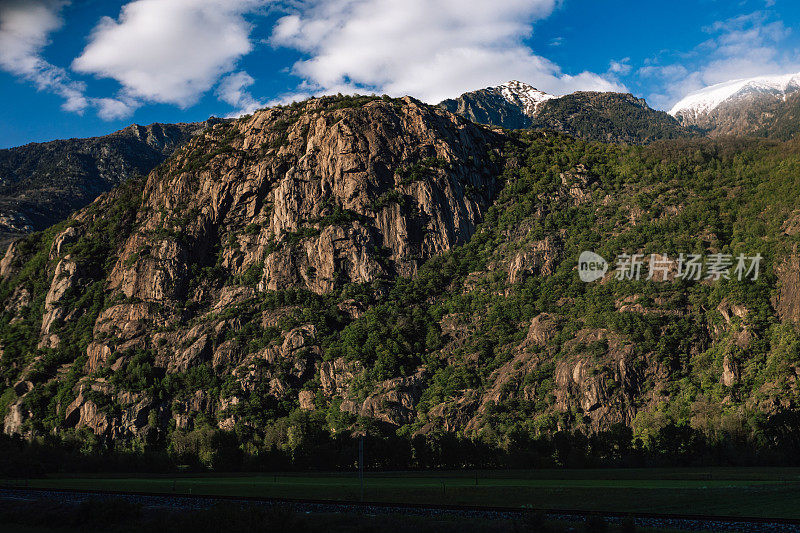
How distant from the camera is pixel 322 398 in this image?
138125 mm

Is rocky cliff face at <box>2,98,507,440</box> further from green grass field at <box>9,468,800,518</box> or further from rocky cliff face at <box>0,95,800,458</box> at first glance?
green grass field at <box>9,468,800,518</box>

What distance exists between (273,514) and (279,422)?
96601mm

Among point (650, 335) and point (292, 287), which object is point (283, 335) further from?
point (650, 335)

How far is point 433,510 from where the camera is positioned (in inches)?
1591

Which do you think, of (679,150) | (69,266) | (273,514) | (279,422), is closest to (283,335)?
(279,422)
